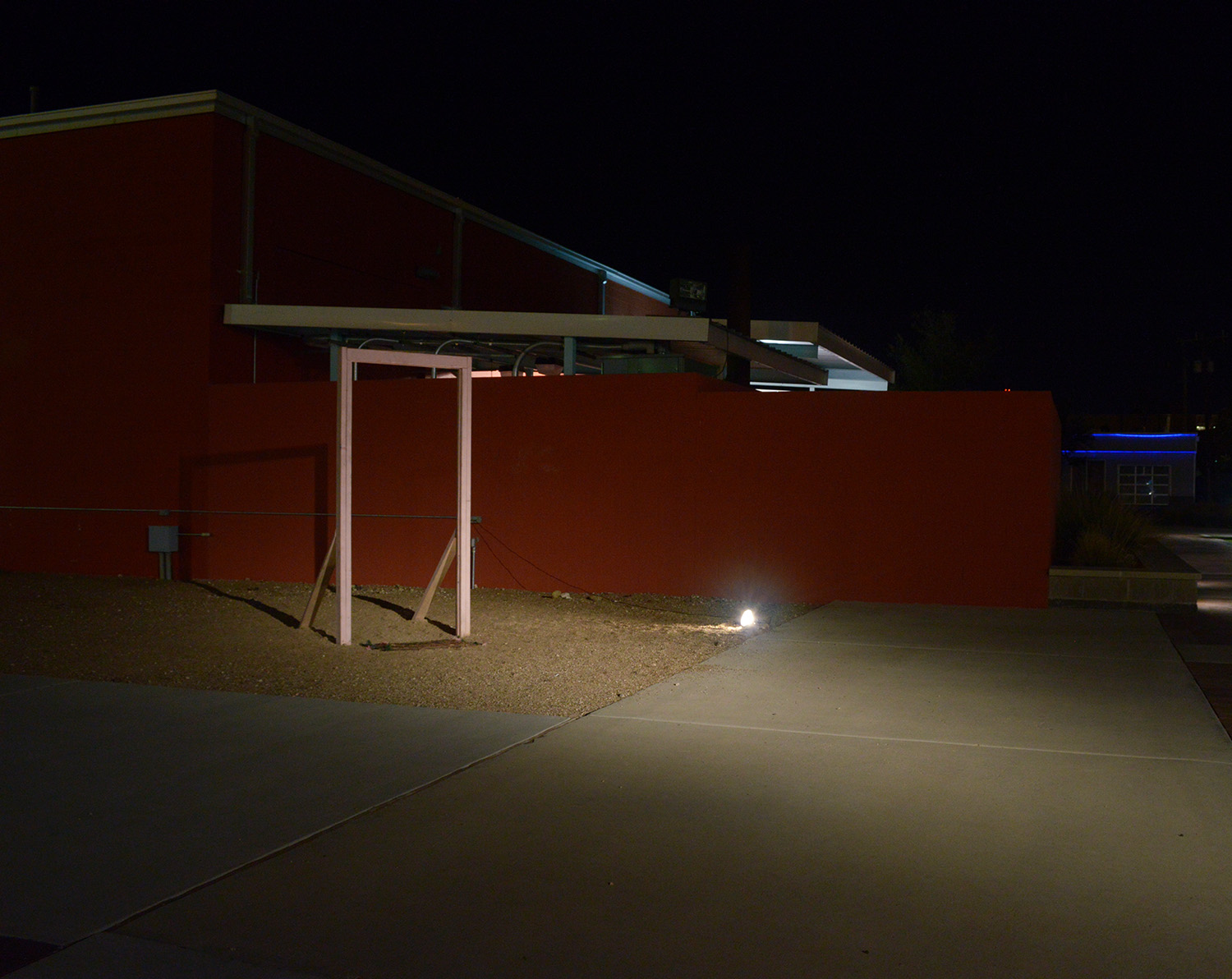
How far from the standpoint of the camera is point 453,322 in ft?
50.8

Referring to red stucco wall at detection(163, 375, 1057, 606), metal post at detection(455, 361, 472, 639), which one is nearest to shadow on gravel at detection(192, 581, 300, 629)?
red stucco wall at detection(163, 375, 1057, 606)

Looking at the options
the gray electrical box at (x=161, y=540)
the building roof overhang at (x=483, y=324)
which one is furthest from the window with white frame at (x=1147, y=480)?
the gray electrical box at (x=161, y=540)

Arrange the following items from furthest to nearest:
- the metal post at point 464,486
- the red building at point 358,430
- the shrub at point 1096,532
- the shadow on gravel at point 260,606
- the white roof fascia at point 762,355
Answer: the white roof fascia at point 762,355 < the shrub at point 1096,532 < the red building at point 358,430 < the shadow on gravel at point 260,606 < the metal post at point 464,486

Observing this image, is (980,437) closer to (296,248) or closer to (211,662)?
(211,662)

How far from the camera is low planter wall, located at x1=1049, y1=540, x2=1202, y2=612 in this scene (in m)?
13.4

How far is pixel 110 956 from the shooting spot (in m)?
3.82

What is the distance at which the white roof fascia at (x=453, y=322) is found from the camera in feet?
49.1

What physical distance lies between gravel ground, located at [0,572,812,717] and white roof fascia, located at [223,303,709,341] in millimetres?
3464

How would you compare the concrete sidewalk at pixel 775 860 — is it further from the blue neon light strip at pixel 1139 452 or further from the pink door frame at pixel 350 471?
the blue neon light strip at pixel 1139 452

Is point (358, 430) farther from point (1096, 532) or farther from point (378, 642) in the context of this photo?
point (1096, 532)

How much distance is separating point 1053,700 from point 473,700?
406cm

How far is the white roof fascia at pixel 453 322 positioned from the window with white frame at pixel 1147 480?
160 feet

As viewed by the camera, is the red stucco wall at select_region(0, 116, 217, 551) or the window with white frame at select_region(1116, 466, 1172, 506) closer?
the red stucco wall at select_region(0, 116, 217, 551)

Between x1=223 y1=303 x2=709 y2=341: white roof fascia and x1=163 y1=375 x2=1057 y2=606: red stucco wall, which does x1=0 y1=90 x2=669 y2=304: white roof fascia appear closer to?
x1=223 y1=303 x2=709 y2=341: white roof fascia
